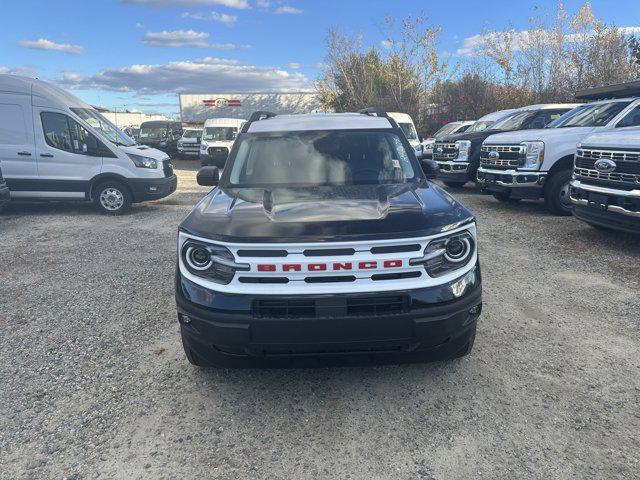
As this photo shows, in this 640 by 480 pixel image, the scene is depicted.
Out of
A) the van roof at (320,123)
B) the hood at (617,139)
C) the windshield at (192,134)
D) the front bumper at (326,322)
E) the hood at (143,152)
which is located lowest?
the front bumper at (326,322)

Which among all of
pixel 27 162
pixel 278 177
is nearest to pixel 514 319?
pixel 278 177

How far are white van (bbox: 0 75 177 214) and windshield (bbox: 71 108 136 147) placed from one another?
0.08 ft

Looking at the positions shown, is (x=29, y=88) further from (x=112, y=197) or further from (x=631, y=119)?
(x=631, y=119)

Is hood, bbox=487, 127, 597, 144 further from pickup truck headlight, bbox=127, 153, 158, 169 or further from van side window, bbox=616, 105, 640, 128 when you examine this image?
pickup truck headlight, bbox=127, 153, 158, 169

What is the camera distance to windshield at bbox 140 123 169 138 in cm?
2382

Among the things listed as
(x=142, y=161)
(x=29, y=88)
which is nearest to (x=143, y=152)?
(x=142, y=161)

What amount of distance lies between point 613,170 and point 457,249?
4512mm

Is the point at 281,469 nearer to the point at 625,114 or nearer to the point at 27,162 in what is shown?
the point at 625,114

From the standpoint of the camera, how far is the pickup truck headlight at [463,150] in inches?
455

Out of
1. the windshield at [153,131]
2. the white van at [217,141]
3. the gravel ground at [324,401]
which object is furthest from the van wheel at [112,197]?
the windshield at [153,131]

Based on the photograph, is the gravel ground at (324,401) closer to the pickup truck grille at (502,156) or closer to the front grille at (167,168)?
the pickup truck grille at (502,156)

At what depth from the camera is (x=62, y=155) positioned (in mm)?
9398

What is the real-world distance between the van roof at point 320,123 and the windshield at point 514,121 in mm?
7716


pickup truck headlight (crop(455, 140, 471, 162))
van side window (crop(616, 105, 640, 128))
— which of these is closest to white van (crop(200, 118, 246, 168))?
pickup truck headlight (crop(455, 140, 471, 162))
